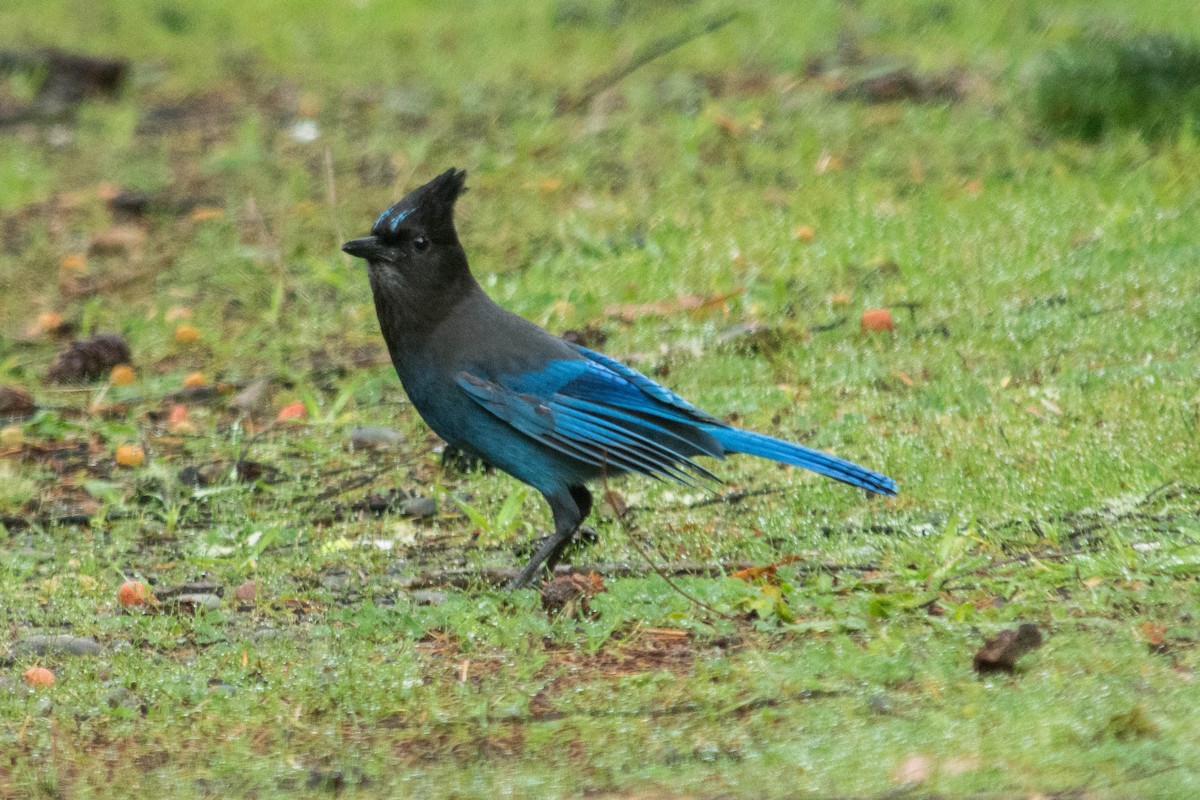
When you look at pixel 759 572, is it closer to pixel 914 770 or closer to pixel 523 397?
pixel 523 397

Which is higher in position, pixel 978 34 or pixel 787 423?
pixel 978 34

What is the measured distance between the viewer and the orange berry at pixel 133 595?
14.8 ft

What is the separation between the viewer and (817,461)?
14.7ft

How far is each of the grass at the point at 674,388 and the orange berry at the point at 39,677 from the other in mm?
35

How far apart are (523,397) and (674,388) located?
1.53 m

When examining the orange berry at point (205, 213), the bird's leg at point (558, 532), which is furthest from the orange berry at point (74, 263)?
the bird's leg at point (558, 532)

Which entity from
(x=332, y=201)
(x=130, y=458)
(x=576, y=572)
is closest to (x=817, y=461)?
(x=576, y=572)

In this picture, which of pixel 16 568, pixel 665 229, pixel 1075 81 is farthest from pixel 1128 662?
pixel 1075 81

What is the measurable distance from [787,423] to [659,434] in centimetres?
106

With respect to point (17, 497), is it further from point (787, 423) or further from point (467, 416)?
point (787, 423)

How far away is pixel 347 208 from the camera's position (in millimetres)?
8562

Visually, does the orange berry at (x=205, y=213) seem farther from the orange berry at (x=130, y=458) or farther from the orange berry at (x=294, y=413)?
the orange berry at (x=130, y=458)

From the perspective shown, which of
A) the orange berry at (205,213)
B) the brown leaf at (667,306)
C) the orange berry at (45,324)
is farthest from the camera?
the orange berry at (205,213)

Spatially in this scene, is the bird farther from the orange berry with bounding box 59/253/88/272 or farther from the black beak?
the orange berry with bounding box 59/253/88/272
